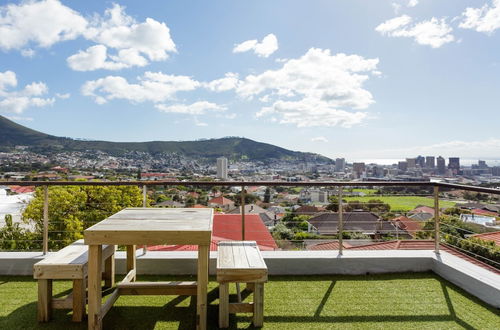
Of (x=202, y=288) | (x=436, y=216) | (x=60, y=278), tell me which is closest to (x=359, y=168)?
(x=436, y=216)

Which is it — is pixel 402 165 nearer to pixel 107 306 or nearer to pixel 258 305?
pixel 258 305

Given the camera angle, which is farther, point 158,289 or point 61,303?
point 158,289

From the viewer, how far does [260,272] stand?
2.15 m

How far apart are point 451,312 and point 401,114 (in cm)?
2640

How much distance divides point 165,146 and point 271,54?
1577 inches

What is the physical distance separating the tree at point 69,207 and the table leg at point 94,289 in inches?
310

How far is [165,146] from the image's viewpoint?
2085 inches

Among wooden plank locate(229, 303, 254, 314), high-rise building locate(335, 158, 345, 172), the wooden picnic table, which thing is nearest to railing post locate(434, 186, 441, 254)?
wooden plank locate(229, 303, 254, 314)

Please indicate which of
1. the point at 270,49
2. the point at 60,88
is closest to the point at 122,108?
the point at 60,88

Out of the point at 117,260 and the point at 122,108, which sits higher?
the point at 122,108

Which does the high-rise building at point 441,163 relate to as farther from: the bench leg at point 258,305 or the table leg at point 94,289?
the table leg at point 94,289

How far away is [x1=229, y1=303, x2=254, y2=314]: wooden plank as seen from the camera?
222 cm

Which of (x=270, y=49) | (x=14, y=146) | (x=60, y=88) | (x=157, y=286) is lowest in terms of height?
(x=157, y=286)

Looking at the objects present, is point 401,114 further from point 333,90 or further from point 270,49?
point 270,49
